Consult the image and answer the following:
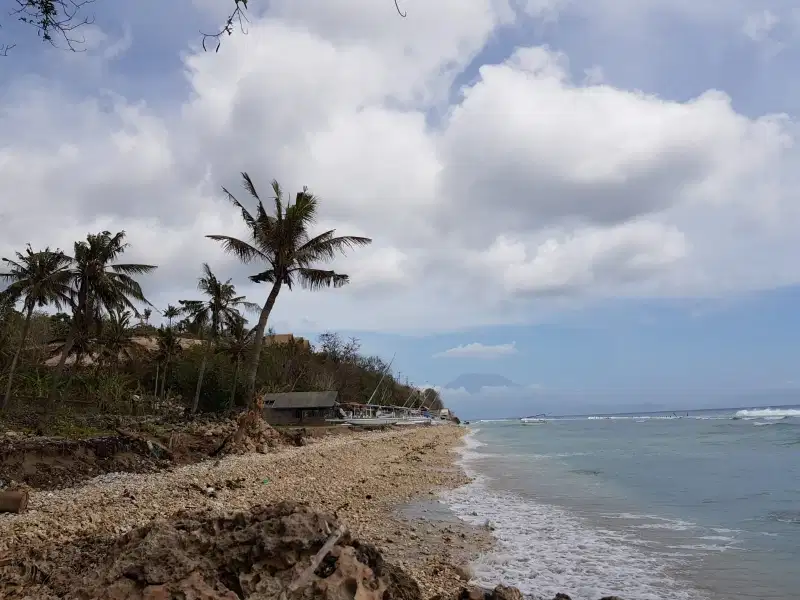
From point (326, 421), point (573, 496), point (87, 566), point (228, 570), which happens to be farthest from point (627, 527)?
point (326, 421)

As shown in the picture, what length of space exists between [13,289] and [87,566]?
21856 millimetres

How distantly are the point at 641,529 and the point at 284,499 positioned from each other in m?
6.60

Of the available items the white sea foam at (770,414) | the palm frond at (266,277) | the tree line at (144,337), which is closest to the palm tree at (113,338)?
the tree line at (144,337)

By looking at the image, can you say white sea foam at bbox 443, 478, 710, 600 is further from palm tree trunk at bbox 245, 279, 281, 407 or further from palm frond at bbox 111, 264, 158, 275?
palm frond at bbox 111, 264, 158, 275

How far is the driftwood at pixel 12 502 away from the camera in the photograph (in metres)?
8.11

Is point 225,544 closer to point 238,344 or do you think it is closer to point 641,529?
point 641,529

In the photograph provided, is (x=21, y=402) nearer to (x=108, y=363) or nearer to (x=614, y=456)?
(x=108, y=363)

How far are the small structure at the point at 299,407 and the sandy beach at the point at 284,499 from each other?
21650 millimetres

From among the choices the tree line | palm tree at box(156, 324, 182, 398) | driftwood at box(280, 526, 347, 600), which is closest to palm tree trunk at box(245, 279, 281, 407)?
the tree line

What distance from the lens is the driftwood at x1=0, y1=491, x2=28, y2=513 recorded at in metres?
8.11

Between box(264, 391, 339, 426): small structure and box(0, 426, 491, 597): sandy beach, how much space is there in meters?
21.7

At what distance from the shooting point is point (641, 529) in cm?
1054

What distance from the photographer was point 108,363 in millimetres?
37375

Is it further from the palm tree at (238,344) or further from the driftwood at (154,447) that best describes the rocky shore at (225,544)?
the palm tree at (238,344)
